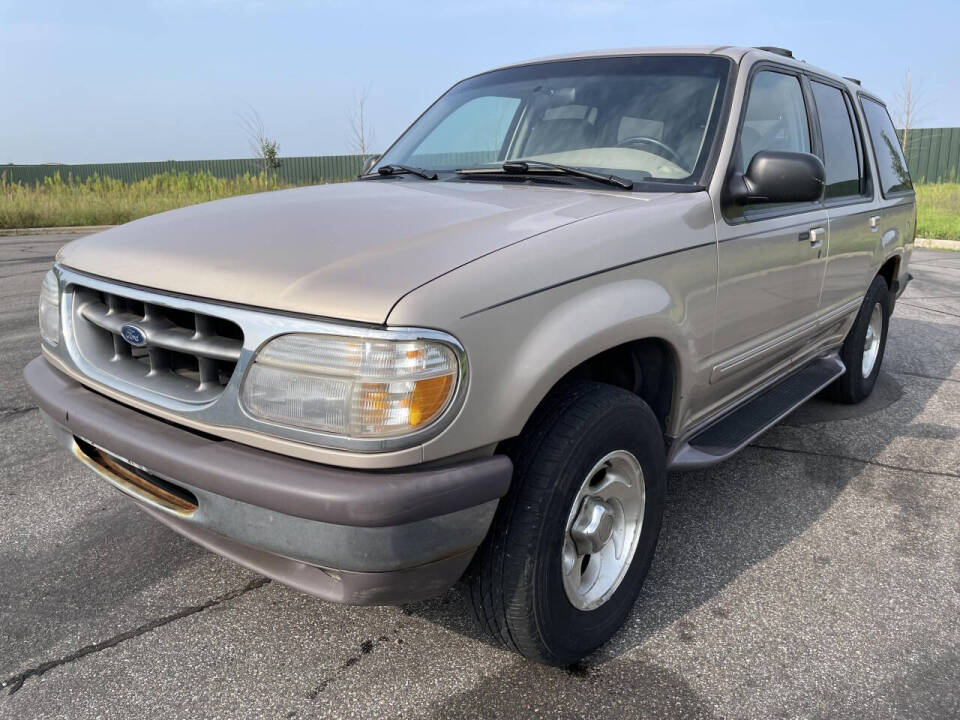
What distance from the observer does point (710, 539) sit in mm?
2951

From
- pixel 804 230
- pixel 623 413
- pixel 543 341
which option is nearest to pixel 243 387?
pixel 543 341

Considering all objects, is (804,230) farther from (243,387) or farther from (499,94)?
(243,387)

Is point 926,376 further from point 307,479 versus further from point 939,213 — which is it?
point 939,213

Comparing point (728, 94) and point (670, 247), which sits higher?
point (728, 94)

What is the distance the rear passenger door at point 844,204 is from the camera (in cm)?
356

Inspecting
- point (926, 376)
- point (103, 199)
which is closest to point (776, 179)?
point (926, 376)

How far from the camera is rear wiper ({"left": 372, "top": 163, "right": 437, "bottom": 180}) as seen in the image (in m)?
3.07

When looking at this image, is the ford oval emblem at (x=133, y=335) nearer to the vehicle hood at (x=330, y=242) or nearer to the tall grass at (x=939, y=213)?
the vehicle hood at (x=330, y=242)

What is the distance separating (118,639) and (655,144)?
247cm

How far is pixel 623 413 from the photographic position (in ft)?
6.91

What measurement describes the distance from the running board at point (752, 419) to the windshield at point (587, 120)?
3.16 ft

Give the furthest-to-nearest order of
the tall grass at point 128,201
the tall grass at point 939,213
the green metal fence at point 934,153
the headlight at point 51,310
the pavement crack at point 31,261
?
the green metal fence at point 934,153 → the tall grass at point 128,201 → the tall grass at point 939,213 → the pavement crack at point 31,261 → the headlight at point 51,310

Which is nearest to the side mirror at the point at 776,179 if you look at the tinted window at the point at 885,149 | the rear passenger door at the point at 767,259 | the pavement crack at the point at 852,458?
the rear passenger door at the point at 767,259

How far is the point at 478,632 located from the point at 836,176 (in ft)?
9.33
